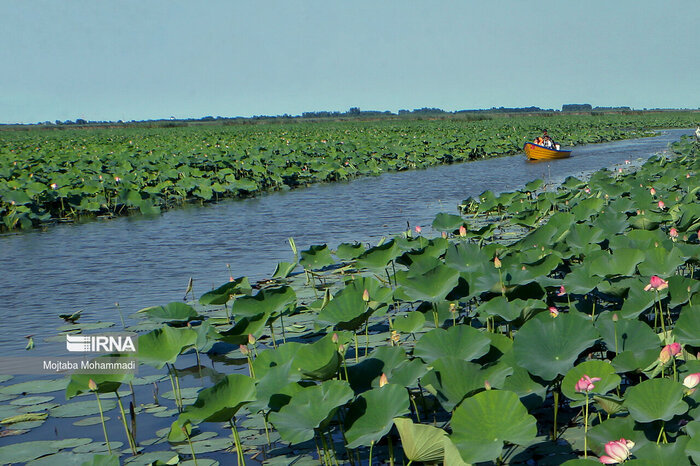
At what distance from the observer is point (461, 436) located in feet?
6.97

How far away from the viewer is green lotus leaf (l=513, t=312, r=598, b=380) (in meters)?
2.60

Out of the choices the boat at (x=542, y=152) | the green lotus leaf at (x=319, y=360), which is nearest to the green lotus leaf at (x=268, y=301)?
the green lotus leaf at (x=319, y=360)

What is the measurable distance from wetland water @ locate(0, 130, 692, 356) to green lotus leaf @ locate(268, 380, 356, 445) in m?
2.76

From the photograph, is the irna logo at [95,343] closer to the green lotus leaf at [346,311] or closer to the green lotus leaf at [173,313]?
the green lotus leaf at [173,313]

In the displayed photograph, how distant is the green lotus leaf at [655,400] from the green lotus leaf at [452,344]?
706mm

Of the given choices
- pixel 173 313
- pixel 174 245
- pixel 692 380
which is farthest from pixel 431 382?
pixel 174 245

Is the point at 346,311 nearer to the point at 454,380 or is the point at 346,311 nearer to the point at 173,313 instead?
the point at 454,380

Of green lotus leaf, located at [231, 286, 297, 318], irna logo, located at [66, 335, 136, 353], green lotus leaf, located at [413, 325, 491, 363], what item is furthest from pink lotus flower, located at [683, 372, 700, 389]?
irna logo, located at [66, 335, 136, 353]

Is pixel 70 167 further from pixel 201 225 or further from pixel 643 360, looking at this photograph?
pixel 643 360

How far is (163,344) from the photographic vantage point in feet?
10.2

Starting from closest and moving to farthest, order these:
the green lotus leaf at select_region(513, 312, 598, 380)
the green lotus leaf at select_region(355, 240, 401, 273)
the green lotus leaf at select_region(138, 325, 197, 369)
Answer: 1. the green lotus leaf at select_region(513, 312, 598, 380)
2. the green lotus leaf at select_region(138, 325, 197, 369)
3. the green lotus leaf at select_region(355, 240, 401, 273)

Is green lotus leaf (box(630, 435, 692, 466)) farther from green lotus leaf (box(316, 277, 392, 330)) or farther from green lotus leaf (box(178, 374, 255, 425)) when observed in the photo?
green lotus leaf (box(316, 277, 392, 330))

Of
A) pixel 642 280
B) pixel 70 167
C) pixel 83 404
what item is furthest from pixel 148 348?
pixel 70 167

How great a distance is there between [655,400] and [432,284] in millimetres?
1472
